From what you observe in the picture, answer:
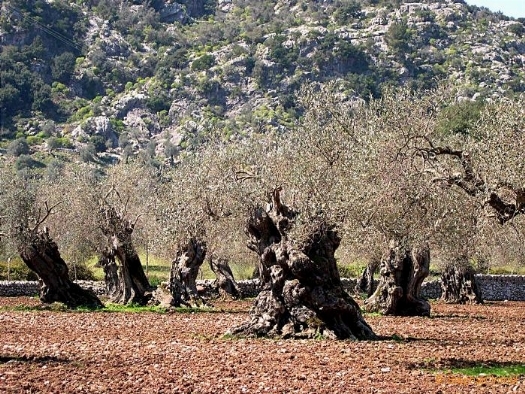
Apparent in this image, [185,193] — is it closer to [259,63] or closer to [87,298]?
[87,298]

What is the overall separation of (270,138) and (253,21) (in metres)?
149

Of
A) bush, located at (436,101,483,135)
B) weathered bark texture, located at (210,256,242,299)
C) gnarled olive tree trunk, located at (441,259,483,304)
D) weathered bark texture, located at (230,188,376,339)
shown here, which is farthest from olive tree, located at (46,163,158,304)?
bush, located at (436,101,483,135)

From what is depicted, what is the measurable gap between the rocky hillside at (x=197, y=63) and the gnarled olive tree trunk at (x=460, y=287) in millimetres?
63190

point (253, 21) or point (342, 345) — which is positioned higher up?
point (253, 21)

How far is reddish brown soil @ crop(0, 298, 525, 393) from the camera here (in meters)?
13.5

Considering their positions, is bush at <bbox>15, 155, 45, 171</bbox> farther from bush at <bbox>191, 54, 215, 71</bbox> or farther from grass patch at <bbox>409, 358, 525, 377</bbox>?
grass patch at <bbox>409, 358, 525, 377</bbox>

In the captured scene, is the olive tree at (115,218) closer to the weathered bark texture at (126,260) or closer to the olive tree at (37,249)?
the weathered bark texture at (126,260)

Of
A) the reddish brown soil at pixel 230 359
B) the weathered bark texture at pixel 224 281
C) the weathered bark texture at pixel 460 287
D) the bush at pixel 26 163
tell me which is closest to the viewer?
the reddish brown soil at pixel 230 359

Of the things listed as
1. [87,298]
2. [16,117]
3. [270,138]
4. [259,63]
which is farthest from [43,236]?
[259,63]

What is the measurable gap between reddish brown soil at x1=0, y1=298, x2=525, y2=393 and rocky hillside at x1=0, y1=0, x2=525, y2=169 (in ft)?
269

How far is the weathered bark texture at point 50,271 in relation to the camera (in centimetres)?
3269

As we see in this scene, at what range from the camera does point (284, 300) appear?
2108cm

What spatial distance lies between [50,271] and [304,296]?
51.3 ft

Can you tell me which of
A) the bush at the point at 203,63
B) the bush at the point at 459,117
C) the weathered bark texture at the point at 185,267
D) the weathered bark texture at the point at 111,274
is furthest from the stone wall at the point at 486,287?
the bush at the point at 203,63
